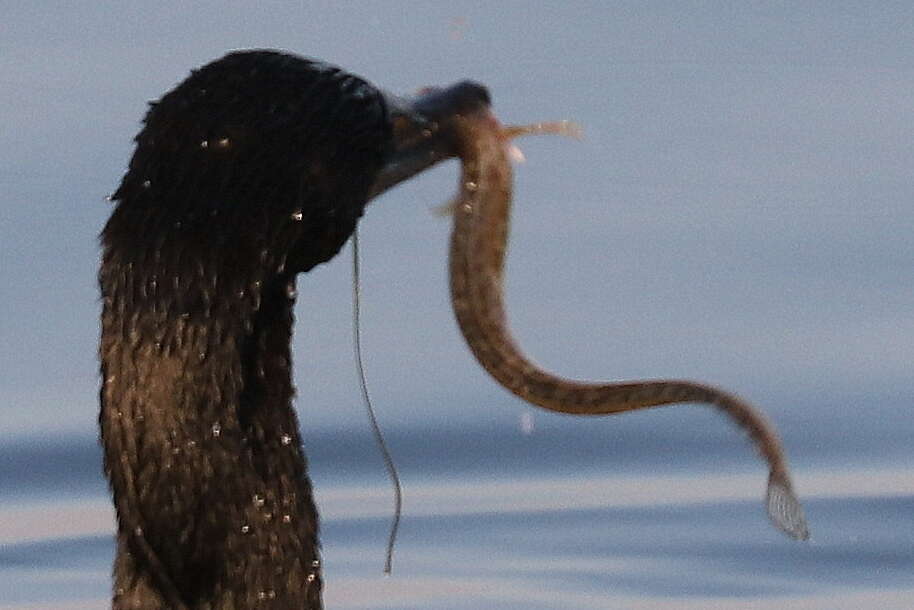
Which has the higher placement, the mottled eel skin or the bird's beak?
the bird's beak

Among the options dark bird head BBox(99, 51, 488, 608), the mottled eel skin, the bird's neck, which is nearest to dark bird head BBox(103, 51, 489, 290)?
dark bird head BBox(99, 51, 488, 608)

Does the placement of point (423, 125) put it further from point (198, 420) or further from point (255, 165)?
point (198, 420)

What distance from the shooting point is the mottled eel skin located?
24.2 ft

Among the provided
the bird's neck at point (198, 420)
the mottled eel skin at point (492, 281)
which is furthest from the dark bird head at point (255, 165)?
the mottled eel skin at point (492, 281)

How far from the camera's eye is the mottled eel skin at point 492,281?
7.37m

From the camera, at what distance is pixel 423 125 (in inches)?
294

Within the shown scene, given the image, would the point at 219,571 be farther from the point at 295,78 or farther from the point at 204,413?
the point at 295,78

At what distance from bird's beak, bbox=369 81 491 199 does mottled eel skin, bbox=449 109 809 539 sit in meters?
0.03

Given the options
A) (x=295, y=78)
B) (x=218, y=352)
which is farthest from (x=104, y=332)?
(x=295, y=78)

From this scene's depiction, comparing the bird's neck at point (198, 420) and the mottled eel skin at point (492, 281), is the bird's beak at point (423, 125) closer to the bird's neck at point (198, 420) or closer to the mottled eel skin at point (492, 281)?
the mottled eel skin at point (492, 281)

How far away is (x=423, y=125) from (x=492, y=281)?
39 centimetres

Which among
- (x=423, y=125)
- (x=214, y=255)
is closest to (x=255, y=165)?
(x=214, y=255)

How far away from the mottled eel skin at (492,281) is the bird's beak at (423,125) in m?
0.03

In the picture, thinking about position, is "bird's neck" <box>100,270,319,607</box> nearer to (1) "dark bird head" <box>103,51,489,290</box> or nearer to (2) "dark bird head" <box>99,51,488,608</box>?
(2) "dark bird head" <box>99,51,488,608</box>
